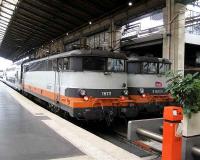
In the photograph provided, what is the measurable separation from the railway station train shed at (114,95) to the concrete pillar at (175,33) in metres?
0.05

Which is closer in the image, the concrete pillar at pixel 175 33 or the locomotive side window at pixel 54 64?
the locomotive side window at pixel 54 64

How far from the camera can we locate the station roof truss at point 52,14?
953 inches

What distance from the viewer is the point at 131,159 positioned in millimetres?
5875

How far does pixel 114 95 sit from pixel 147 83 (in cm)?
238

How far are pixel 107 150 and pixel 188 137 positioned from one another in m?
1.54

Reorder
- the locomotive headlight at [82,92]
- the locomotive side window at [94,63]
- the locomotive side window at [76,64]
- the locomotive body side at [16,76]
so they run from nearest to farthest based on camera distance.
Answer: the locomotive headlight at [82,92]
the locomotive side window at [76,64]
the locomotive side window at [94,63]
the locomotive body side at [16,76]

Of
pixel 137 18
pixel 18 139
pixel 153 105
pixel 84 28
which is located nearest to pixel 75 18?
pixel 84 28

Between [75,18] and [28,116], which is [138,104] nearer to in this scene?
[28,116]

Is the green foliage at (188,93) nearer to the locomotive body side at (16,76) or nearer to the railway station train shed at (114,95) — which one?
the railway station train shed at (114,95)

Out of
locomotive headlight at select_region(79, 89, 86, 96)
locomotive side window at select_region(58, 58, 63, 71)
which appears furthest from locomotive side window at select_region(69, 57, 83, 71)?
locomotive side window at select_region(58, 58, 63, 71)

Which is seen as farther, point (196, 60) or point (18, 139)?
point (196, 60)

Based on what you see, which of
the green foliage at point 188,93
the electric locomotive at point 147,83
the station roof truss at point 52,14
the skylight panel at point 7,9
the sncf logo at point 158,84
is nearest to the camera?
the green foliage at point 188,93

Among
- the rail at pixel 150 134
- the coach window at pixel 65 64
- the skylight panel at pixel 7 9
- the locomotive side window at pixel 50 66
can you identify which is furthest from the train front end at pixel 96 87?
the skylight panel at pixel 7 9

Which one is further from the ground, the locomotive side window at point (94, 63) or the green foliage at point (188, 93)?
the locomotive side window at point (94, 63)
